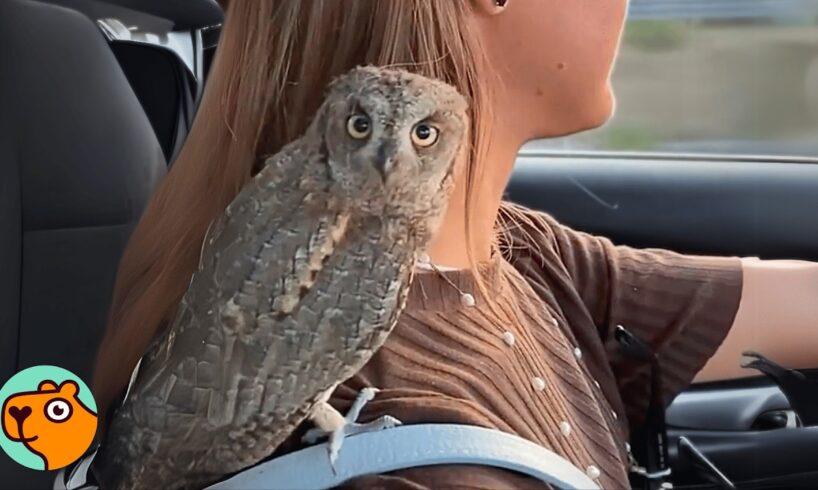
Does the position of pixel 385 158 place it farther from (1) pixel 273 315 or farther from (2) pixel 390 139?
(1) pixel 273 315

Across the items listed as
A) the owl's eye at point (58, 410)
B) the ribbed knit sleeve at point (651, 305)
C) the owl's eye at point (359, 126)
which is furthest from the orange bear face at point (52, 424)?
the ribbed knit sleeve at point (651, 305)

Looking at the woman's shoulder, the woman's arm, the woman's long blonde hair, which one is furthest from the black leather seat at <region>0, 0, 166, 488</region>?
the woman's arm

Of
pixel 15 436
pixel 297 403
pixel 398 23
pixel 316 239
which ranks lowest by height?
pixel 15 436

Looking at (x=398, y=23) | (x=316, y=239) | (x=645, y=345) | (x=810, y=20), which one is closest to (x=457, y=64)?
(x=398, y=23)

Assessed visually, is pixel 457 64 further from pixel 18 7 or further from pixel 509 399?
pixel 18 7

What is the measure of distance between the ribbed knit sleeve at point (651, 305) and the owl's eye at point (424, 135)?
1.34ft

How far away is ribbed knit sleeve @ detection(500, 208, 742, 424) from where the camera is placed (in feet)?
3.45

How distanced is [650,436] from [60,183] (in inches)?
26.4

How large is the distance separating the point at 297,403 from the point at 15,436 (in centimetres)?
26

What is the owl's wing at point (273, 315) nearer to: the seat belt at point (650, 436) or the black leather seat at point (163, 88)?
the seat belt at point (650, 436)

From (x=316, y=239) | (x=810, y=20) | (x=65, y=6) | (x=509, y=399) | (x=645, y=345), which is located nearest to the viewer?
(x=316, y=239)

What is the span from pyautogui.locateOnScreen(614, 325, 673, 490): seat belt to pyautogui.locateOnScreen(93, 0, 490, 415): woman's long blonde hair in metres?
0.32

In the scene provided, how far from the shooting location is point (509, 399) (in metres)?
0.80

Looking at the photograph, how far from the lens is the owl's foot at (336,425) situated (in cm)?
69
